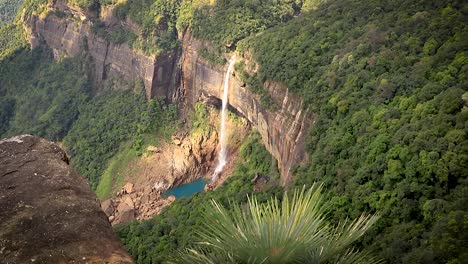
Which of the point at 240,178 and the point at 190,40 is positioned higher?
the point at 190,40

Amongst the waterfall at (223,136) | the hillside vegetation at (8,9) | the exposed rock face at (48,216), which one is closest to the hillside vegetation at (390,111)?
the waterfall at (223,136)

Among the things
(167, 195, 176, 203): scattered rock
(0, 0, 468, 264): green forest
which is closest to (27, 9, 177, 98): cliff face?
(0, 0, 468, 264): green forest

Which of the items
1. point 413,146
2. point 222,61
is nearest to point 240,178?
point 222,61

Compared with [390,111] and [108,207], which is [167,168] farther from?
[390,111]

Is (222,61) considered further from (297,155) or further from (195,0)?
(297,155)

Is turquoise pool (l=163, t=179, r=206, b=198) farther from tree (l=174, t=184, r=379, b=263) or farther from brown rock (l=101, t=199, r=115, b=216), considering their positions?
tree (l=174, t=184, r=379, b=263)

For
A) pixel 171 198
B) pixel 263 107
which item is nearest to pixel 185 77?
pixel 171 198
